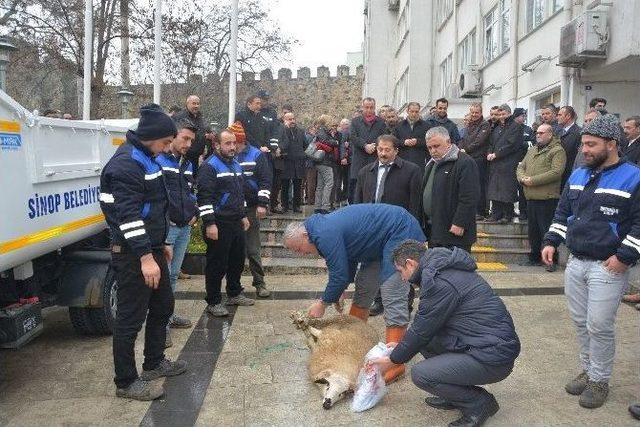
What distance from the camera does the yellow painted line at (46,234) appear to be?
367 cm

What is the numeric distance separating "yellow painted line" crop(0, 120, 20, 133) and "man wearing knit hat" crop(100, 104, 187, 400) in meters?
0.64

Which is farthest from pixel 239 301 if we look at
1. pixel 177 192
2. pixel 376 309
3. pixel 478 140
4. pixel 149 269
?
pixel 478 140

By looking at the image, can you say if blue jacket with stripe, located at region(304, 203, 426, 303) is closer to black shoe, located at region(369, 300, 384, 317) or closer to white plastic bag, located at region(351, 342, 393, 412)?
white plastic bag, located at region(351, 342, 393, 412)

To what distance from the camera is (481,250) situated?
8.88 metres

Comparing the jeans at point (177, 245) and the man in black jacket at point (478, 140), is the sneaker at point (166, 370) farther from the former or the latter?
the man in black jacket at point (478, 140)

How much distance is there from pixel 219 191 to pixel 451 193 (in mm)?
2293

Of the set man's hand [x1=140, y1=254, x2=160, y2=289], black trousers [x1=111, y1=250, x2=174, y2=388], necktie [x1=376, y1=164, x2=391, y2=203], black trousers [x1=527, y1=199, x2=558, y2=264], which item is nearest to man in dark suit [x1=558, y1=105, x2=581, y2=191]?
black trousers [x1=527, y1=199, x2=558, y2=264]

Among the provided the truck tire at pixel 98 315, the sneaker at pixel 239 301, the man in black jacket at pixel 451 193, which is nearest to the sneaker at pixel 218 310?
the sneaker at pixel 239 301

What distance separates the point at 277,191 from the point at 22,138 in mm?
6627

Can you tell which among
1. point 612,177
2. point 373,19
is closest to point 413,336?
point 612,177

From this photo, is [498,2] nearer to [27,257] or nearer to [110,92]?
[110,92]

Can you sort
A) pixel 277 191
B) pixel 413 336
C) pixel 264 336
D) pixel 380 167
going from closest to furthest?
pixel 413 336, pixel 264 336, pixel 380 167, pixel 277 191

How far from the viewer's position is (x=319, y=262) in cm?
860

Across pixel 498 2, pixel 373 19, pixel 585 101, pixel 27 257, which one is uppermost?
pixel 373 19
